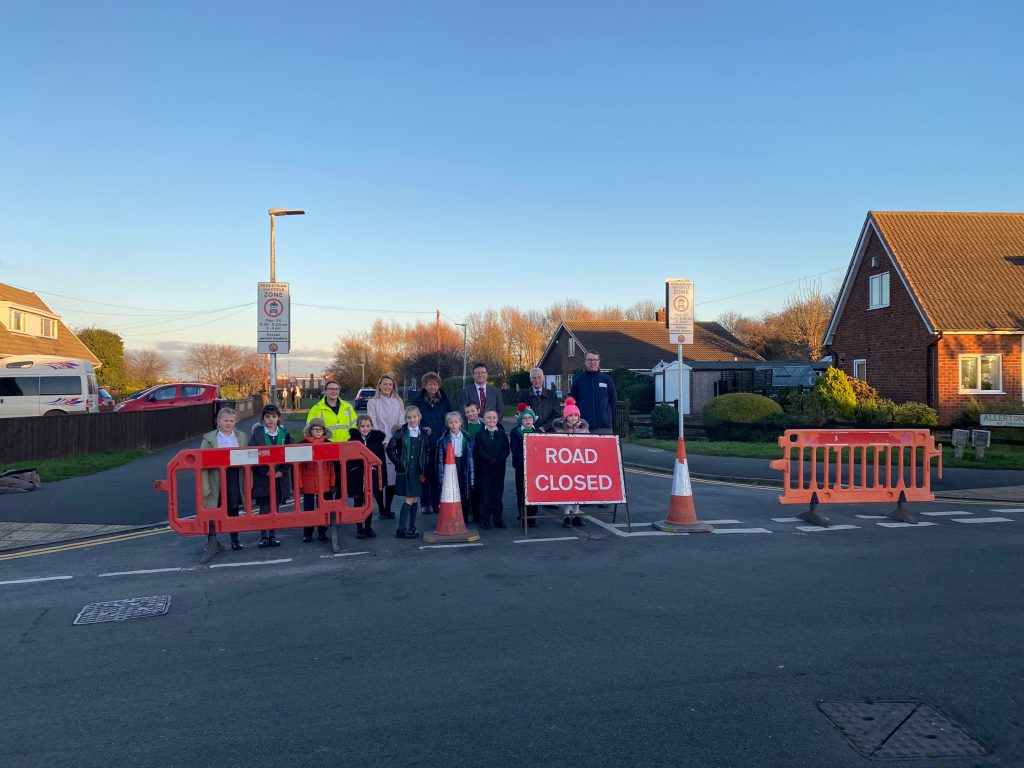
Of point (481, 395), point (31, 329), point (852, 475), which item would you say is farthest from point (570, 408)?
point (31, 329)

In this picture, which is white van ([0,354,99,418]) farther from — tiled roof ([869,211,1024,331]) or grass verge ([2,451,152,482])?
tiled roof ([869,211,1024,331])

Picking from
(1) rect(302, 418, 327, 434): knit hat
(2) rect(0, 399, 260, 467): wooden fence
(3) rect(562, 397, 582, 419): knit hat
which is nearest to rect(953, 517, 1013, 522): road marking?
(3) rect(562, 397, 582, 419): knit hat

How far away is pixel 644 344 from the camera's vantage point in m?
47.7

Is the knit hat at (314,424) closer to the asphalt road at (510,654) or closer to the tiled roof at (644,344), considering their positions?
the asphalt road at (510,654)

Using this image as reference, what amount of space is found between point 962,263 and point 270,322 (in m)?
22.8

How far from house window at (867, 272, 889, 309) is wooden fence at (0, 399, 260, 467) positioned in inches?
923

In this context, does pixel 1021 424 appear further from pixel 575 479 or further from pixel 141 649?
pixel 141 649

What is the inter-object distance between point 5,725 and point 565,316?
83.6 metres

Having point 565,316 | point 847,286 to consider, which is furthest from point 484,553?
point 565,316

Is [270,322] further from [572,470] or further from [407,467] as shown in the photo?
[572,470]

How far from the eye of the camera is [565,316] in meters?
86.4

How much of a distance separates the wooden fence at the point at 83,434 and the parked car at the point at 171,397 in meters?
4.32

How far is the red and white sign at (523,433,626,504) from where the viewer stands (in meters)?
8.95

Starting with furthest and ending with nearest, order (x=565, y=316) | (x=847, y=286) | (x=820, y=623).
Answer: (x=565, y=316) → (x=847, y=286) → (x=820, y=623)
